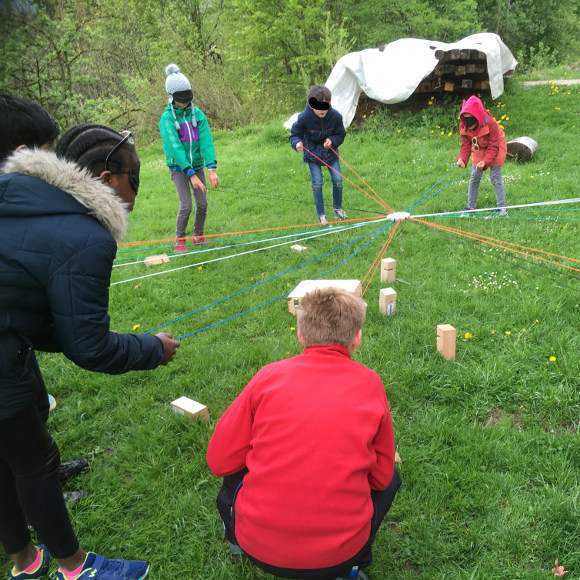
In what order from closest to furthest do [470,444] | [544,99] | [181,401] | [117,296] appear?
[470,444] → [181,401] → [117,296] → [544,99]

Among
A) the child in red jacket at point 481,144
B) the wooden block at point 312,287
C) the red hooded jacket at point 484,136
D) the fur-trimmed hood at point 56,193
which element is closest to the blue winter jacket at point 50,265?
the fur-trimmed hood at point 56,193

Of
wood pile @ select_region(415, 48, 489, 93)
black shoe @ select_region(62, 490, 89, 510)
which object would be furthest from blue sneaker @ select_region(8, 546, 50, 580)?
wood pile @ select_region(415, 48, 489, 93)

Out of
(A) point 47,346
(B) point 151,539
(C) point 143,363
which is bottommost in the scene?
(B) point 151,539

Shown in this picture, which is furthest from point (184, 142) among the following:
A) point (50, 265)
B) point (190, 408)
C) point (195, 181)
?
point (50, 265)

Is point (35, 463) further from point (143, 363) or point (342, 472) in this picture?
point (342, 472)

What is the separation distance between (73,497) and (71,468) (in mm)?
203

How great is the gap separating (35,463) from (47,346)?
428 mm

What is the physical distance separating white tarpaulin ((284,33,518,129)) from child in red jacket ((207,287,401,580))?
8.77 m

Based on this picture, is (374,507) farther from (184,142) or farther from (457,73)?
(457,73)

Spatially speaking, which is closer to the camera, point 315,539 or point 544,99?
point 315,539

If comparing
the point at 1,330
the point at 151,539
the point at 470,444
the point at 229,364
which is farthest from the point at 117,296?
the point at 470,444

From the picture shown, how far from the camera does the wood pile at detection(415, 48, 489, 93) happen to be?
8.95 m

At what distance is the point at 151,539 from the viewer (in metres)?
2.22

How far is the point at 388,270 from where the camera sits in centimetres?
433
